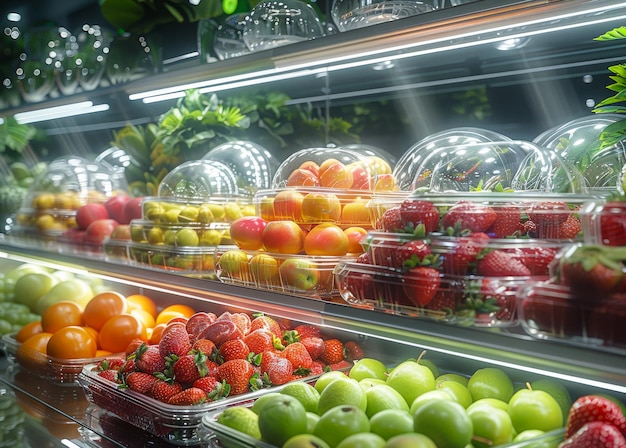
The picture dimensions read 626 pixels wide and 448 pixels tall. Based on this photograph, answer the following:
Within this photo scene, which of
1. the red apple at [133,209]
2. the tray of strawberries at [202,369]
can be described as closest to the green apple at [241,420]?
the tray of strawberries at [202,369]

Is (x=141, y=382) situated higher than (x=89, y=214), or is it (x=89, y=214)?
(x=89, y=214)

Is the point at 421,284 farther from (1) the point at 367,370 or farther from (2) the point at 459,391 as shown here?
(1) the point at 367,370

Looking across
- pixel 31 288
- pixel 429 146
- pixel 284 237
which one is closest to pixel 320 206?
pixel 284 237

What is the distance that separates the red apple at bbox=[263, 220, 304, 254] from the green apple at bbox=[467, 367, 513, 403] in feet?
1.75

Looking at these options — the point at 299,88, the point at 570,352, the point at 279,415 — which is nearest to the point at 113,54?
the point at 299,88

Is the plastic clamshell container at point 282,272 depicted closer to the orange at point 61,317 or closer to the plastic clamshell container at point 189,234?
the plastic clamshell container at point 189,234

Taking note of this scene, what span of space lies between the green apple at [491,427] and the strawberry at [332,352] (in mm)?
616

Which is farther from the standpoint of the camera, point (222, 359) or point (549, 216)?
point (222, 359)

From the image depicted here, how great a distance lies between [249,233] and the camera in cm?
185

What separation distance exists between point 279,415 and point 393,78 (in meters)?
1.64

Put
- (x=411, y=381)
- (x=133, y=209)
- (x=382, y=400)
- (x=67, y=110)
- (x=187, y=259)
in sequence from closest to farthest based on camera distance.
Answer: (x=382, y=400), (x=411, y=381), (x=187, y=259), (x=133, y=209), (x=67, y=110)

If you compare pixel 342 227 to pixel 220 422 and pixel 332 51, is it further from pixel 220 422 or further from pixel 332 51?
pixel 220 422

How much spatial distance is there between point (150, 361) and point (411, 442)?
84 centimetres

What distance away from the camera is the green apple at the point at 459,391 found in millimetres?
1523
